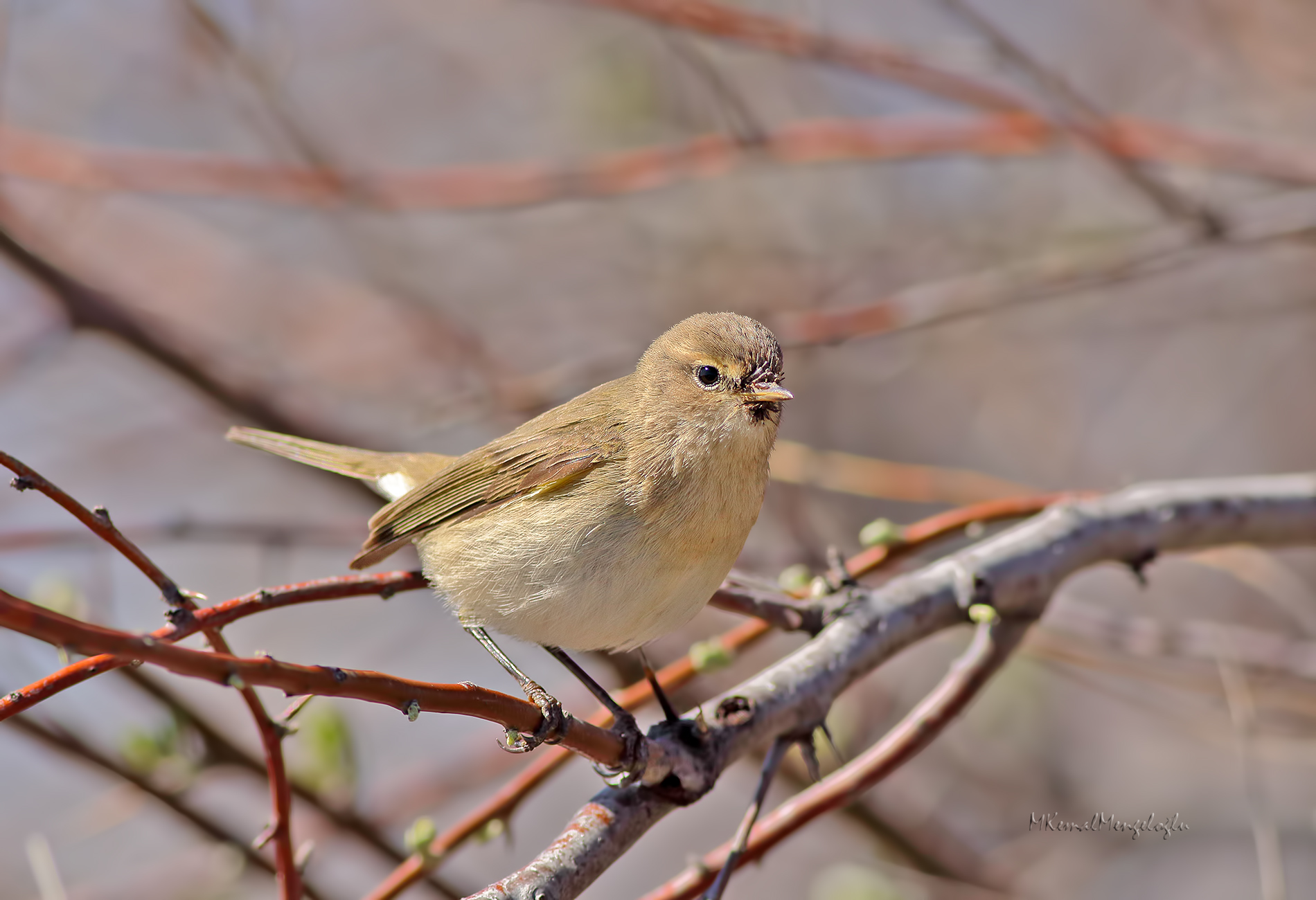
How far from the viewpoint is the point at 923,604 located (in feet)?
8.91

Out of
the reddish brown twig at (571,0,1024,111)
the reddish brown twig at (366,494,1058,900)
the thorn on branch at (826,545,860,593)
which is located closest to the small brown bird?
the reddish brown twig at (366,494,1058,900)

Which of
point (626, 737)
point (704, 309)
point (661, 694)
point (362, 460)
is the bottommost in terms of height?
point (626, 737)

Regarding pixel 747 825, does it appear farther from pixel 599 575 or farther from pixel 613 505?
pixel 613 505

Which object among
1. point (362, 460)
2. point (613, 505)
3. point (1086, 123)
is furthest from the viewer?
point (1086, 123)

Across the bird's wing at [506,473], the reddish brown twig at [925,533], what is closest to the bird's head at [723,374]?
the bird's wing at [506,473]

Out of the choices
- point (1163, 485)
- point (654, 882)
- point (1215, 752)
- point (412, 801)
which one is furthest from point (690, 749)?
point (1215, 752)

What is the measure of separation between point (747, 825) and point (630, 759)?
0.81ft

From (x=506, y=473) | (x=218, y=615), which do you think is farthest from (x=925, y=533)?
(x=218, y=615)

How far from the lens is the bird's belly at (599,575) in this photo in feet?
8.63

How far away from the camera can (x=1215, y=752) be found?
5.88m

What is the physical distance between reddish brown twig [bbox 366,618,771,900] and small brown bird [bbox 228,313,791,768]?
0.39ft

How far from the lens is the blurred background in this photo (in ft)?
13.4

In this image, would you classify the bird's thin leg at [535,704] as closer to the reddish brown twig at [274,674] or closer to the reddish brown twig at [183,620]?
the reddish brown twig at [274,674]

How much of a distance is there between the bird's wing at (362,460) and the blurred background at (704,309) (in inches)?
10.3
